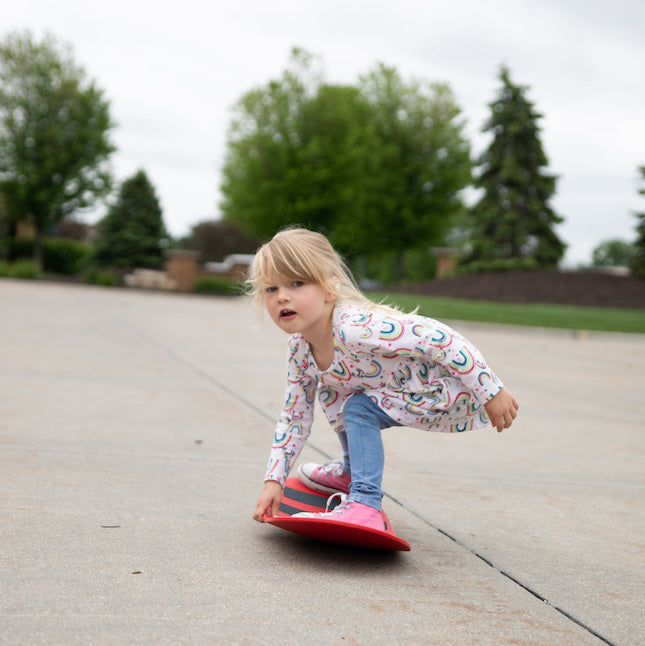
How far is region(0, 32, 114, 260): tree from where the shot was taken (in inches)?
1251

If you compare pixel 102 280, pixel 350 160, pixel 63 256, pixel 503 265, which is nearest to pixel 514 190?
pixel 503 265

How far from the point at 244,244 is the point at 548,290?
34680 millimetres

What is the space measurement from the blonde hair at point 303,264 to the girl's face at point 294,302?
0.02 metres

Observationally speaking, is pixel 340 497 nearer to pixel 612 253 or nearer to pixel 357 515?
pixel 357 515

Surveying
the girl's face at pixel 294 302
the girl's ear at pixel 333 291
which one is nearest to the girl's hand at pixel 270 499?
the girl's face at pixel 294 302

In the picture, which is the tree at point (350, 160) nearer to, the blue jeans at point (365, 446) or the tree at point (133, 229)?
the tree at point (133, 229)

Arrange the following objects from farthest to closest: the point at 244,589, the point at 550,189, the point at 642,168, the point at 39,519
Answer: the point at 550,189 < the point at 642,168 < the point at 39,519 < the point at 244,589

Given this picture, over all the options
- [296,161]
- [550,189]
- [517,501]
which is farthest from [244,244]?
[517,501]

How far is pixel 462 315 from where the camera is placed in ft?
52.6

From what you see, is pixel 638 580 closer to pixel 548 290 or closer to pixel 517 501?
pixel 517 501

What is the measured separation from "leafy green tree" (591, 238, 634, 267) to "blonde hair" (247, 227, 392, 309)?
11144cm

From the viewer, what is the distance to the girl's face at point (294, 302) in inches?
104

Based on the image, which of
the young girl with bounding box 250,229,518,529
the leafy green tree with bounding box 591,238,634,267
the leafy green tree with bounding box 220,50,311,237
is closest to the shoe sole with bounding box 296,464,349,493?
the young girl with bounding box 250,229,518,529

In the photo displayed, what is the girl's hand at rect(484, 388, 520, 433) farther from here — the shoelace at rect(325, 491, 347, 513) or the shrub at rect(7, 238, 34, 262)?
the shrub at rect(7, 238, 34, 262)
